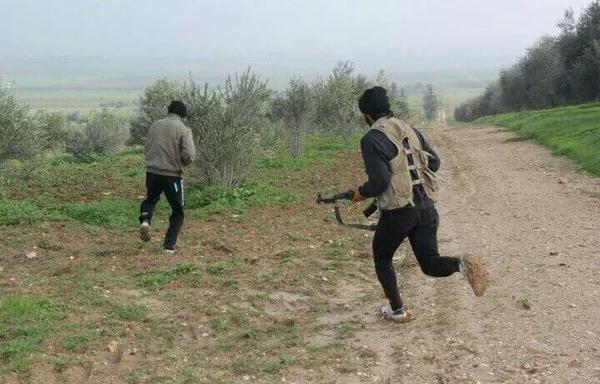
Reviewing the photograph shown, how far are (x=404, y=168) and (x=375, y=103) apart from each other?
2.23ft

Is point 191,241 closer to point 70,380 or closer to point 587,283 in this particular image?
point 70,380

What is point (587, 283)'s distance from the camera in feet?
21.7

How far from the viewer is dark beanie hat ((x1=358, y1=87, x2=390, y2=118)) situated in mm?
5621

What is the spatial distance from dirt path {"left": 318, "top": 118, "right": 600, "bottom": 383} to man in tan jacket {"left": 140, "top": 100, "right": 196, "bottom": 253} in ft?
11.0

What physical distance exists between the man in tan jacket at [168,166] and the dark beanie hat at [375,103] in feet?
12.1

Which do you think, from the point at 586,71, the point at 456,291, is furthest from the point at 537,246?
the point at 586,71

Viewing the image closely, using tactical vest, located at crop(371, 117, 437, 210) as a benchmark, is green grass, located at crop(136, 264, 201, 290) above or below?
below

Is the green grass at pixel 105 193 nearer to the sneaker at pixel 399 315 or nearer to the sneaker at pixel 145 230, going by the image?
the sneaker at pixel 145 230

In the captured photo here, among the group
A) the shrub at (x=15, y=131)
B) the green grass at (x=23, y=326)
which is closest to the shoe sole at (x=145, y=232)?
the green grass at (x=23, y=326)

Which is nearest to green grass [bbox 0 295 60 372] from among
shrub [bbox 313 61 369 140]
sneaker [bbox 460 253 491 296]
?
sneaker [bbox 460 253 491 296]

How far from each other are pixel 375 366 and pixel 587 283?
3.05m

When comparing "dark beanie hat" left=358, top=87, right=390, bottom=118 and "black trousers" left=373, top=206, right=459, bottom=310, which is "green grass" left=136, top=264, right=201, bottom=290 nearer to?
"black trousers" left=373, top=206, right=459, bottom=310

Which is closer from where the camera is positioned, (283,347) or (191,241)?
(283,347)

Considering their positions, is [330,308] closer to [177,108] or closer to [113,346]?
[113,346]
